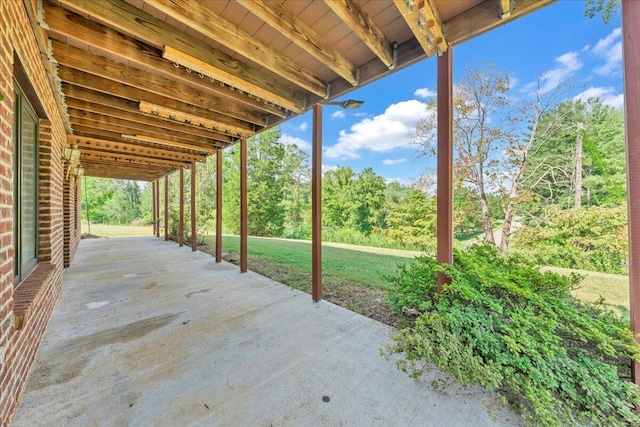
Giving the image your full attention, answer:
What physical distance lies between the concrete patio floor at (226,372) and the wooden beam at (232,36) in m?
2.75

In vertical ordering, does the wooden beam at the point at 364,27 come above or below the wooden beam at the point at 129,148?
above

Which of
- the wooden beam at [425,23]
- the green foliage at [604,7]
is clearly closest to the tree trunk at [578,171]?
the green foliage at [604,7]

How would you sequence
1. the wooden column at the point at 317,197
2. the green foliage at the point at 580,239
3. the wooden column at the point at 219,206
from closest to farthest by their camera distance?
the wooden column at the point at 317,197 < the green foliage at the point at 580,239 < the wooden column at the point at 219,206

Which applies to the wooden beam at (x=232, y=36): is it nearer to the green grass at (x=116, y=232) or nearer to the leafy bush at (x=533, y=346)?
the leafy bush at (x=533, y=346)

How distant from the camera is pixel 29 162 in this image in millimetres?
2396

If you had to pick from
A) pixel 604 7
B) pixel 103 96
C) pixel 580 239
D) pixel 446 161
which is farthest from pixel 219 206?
pixel 580 239

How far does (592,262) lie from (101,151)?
1108cm

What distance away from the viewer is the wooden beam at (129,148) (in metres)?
5.09

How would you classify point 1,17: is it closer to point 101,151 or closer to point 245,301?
point 245,301

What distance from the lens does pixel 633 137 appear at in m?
1.39

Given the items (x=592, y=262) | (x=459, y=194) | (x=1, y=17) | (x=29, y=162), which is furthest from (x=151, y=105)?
(x=592, y=262)

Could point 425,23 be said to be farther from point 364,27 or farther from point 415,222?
point 415,222

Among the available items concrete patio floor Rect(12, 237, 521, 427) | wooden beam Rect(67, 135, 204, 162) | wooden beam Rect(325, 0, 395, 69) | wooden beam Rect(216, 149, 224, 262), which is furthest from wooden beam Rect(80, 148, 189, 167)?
wooden beam Rect(325, 0, 395, 69)

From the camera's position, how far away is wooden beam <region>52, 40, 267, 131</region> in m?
2.39
